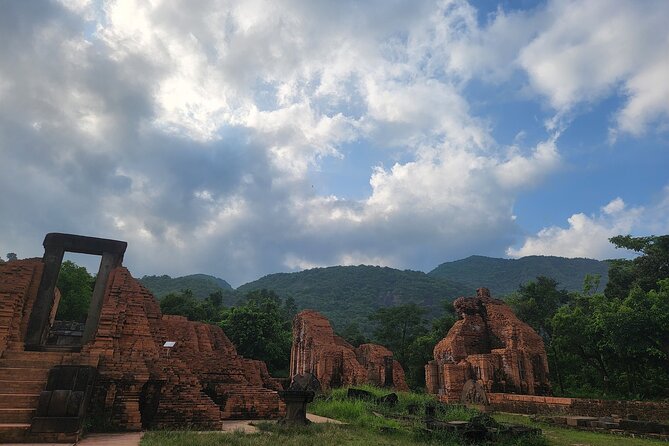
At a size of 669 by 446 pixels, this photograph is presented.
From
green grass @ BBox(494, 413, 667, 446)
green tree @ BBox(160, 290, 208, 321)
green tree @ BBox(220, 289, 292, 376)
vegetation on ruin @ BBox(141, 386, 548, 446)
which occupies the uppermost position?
green tree @ BBox(160, 290, 208, 321)

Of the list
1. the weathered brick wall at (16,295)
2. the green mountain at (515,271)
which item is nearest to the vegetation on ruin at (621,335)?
the weathered brick wall at (16,295)

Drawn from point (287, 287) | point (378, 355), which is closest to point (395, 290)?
point (287, 287)

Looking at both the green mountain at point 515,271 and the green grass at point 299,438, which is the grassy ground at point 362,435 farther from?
the green mountain at point 515,271

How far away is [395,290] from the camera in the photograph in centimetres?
9806

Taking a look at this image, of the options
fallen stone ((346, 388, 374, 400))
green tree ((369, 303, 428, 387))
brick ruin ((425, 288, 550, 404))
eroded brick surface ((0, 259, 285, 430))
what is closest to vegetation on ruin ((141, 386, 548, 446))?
eroded brick surface ((0, 259, 285, 430))

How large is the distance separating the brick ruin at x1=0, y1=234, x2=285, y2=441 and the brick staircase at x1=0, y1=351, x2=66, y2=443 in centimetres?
1

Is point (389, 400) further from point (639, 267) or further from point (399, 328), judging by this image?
point (399, 328)

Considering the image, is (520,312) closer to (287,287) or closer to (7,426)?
(7,426)

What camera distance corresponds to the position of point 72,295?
108 feet

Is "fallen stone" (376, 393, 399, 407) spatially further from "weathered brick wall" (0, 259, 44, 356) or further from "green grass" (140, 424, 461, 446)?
"weathered brick wall" (0, 259, 44, 356)

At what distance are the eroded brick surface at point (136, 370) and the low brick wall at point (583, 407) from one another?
9.23m

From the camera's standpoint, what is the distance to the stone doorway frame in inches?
384

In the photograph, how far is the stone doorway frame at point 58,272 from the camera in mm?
9758

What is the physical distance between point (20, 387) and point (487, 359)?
16.7 meters
